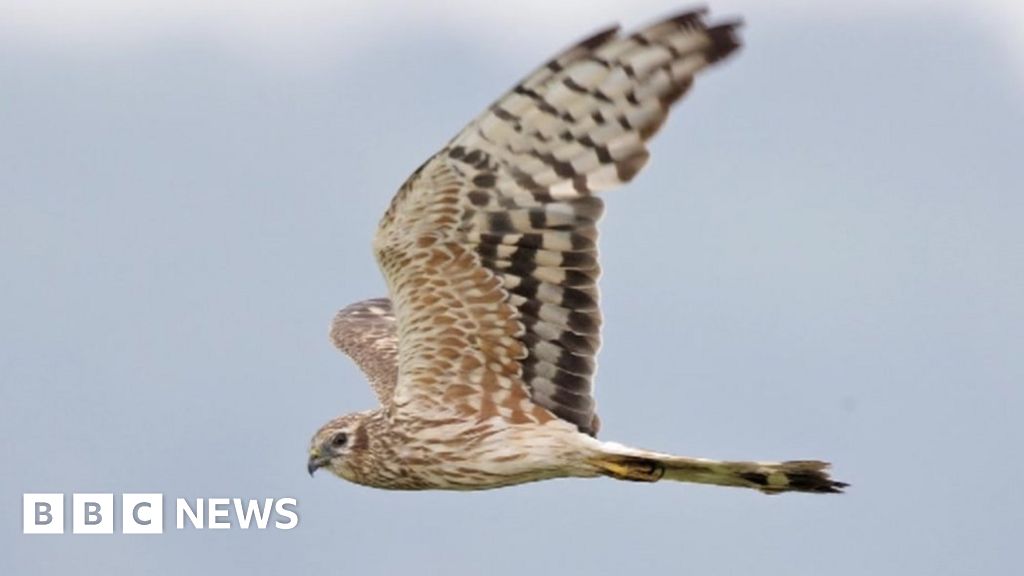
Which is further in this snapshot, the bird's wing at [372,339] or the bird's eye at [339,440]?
the bird's wing at [372,339]

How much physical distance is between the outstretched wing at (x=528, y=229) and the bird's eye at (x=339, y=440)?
41 cm

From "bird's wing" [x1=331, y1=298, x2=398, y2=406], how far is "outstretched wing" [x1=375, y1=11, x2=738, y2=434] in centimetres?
141

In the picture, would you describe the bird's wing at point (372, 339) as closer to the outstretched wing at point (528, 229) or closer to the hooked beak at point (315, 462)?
the hooked beak at point (315, 462)

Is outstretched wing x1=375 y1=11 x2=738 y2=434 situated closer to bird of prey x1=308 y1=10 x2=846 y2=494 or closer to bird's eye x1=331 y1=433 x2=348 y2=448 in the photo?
bird of prey x1=308 y1=10 x2=846 y2=494

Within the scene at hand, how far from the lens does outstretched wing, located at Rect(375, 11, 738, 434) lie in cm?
1413

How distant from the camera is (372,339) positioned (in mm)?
18328

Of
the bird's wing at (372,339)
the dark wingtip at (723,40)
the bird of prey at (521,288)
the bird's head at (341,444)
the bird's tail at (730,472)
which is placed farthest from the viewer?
the bird's wing at (372,339)

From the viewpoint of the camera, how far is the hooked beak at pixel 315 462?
15.9m

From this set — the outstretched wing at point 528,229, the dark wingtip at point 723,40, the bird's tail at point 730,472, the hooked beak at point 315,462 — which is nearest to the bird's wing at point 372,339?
the hooked beak at point 315,462

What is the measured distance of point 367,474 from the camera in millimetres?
15586

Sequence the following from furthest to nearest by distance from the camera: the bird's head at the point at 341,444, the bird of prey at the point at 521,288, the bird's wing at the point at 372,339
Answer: the bird's wing at the point at 372,339 → the bird's head at the point at 341,444 → the bird of prey at the point at 521,288

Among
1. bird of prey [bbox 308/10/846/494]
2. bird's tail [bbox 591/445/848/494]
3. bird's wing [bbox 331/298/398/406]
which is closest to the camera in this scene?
bird of prey [bbox 308/10/846/494]

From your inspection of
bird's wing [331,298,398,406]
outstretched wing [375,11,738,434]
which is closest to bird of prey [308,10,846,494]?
outstretched wing [375,11,738,434]

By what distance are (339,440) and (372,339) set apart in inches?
104
